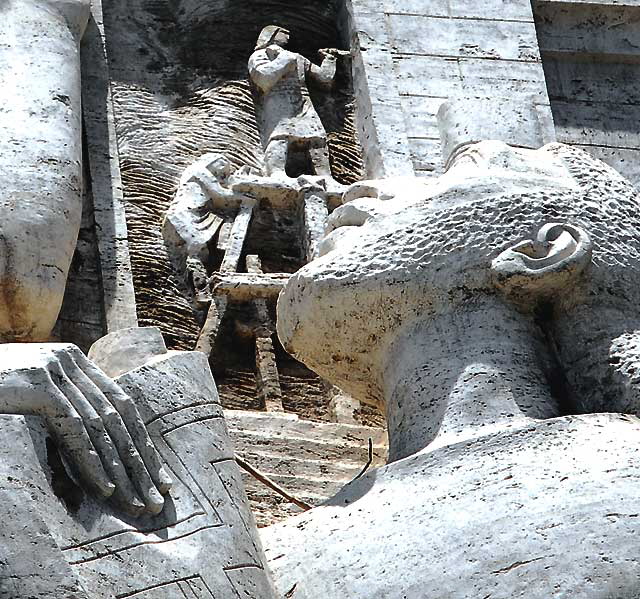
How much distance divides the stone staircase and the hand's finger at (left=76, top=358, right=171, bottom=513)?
44.0 inches

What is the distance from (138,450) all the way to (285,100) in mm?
2980

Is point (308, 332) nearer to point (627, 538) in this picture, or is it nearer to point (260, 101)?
point (627, 538)

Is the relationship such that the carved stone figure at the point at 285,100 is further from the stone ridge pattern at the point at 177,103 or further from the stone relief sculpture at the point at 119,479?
the stone relief sculpture at the point at 119,479

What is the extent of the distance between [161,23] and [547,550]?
3605 millimetres

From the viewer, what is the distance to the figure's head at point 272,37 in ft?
24.0

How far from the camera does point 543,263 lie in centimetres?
500

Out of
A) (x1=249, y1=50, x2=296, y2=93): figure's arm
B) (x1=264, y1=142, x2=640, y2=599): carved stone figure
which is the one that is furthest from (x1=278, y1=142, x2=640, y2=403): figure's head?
(x1=249, y1=50, x2=296, y2=93): figure's arm

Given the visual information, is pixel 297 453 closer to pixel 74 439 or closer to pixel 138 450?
pixel 138 450

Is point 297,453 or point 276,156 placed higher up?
point 276,156

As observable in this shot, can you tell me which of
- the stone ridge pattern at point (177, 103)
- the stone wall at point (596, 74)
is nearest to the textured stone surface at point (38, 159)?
the stone ridge pattern at point (177, 103)

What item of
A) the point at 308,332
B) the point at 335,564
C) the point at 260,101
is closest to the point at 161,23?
the point at 260,101

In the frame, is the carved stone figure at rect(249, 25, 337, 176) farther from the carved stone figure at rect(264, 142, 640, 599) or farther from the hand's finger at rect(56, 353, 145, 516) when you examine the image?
the hand's finger at rect(56, 353, 145, 516)

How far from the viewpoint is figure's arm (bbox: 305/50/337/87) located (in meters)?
7.28

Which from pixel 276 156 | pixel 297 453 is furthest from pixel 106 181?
pixel 297 453
